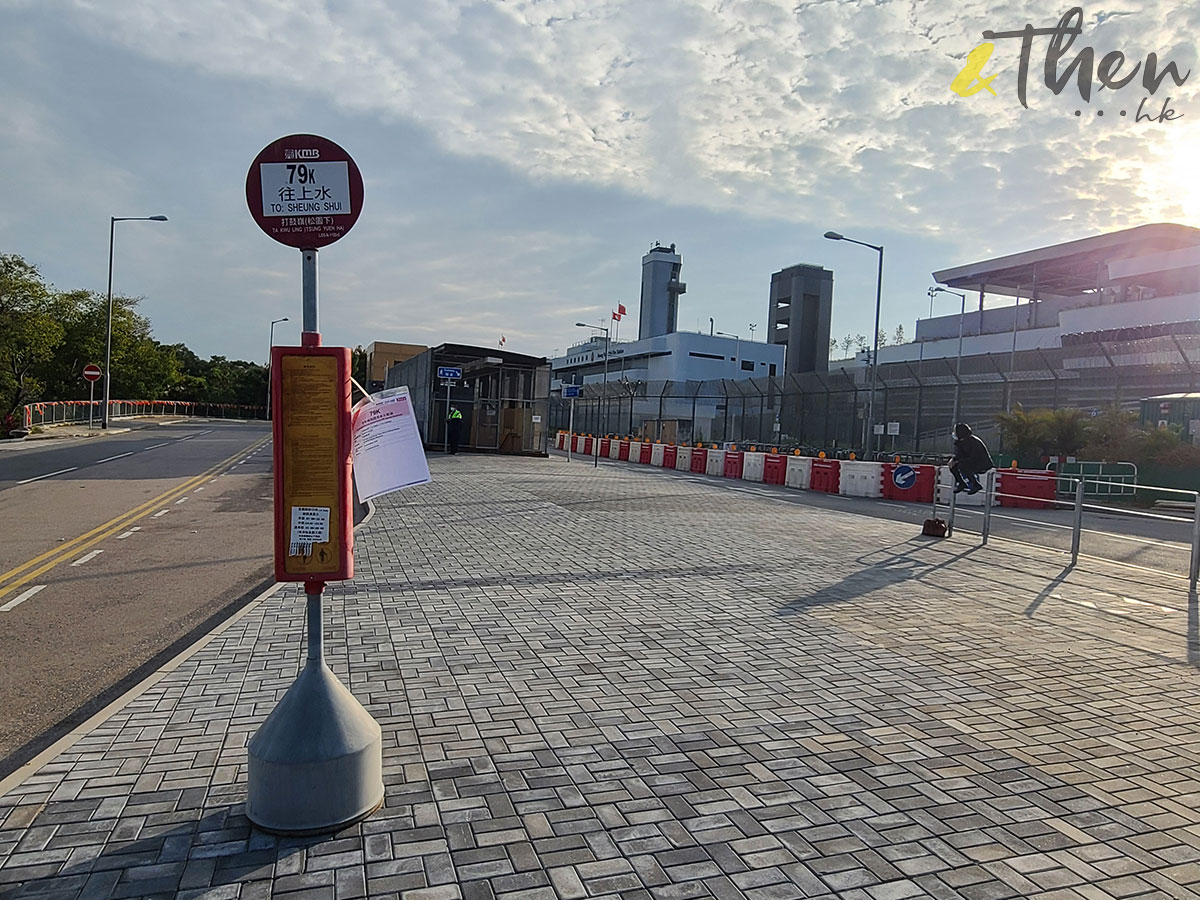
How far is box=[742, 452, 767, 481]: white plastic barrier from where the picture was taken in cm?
2539

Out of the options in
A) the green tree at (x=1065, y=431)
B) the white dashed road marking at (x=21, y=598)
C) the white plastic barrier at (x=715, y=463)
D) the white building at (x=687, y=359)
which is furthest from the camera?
the white building at (x=687, y=359)

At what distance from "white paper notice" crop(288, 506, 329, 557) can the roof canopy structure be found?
6442 cm

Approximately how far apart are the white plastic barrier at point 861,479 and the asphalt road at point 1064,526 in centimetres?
48

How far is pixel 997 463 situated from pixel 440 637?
23.8 metres

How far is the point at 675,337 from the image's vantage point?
300 ft

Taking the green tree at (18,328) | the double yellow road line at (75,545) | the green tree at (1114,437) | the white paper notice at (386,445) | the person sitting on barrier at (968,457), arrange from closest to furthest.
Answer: the white paper notice at (386,445)
the double yellow road line at (75,545)
the person sitting on barrier at (968,457)
the green tree at (1114,437)
the green tree at (18,328)

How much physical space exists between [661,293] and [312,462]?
9891cm

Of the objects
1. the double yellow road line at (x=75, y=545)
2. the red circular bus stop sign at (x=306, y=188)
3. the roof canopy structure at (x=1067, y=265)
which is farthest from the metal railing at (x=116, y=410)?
the roof canopy structure at (x=1067, y=265)

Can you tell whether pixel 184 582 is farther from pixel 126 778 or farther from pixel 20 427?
pixel 20 427

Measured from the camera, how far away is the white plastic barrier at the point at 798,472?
2311 centimetres

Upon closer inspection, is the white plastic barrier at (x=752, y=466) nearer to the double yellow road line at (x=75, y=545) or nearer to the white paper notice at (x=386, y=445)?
the double yellow road line at (x=75, y=545)

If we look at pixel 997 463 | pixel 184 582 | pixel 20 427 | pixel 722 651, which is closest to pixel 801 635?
pixel 722 651

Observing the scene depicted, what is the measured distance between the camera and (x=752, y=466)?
2575cm

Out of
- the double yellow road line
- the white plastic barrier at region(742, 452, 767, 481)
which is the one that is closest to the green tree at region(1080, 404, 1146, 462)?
the white plastic barrier at region(742, 452, 767, 481)
